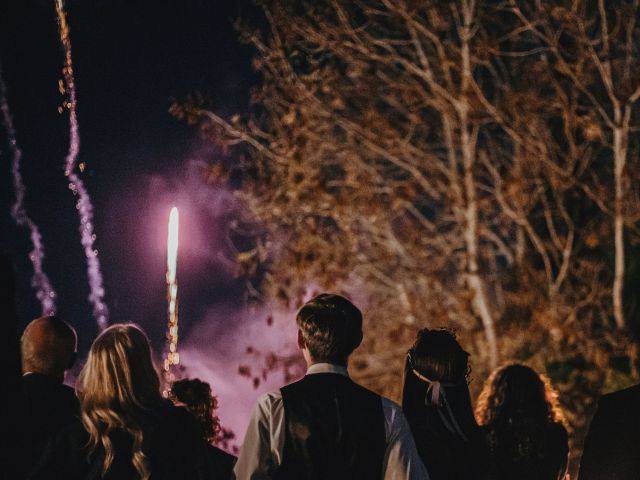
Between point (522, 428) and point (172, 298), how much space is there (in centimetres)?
822

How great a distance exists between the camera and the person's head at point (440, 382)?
4508 mm

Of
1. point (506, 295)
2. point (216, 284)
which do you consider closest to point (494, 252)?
point (506, 295)

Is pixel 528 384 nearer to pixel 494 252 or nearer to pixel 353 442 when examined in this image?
pixel 353 442

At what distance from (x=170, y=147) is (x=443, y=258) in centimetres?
364

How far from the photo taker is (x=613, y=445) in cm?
331

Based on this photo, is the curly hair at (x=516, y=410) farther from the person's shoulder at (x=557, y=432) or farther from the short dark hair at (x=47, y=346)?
the short dark hair at (x=47, y=346)

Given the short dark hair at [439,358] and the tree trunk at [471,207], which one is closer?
the short dark hair at [439,358]

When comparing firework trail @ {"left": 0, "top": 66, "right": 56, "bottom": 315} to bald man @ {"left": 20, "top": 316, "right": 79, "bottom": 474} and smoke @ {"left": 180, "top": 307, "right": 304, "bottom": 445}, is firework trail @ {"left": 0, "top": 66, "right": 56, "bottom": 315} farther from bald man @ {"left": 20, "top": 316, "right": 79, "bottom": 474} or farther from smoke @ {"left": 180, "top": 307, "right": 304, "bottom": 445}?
bald man @ {"left": 20, "top": 316, "right": 79, "bottom": 474}

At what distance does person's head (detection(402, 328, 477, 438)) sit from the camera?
14.8 ft

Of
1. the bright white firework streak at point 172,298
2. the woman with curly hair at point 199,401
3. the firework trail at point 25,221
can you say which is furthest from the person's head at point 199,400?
the bright white firework streak at point 172,298

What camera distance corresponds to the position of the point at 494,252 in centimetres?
1308

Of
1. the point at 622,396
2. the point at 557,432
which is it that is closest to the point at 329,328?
the point at 622,396

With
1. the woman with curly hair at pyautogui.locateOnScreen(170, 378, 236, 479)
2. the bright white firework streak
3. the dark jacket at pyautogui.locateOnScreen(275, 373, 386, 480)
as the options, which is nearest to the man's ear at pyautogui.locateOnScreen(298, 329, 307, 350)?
the dark jacket at pyautogui.locateOnScreen(275, 373, 386, 480)

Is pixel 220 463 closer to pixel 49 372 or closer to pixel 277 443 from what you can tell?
pixel 277 443
